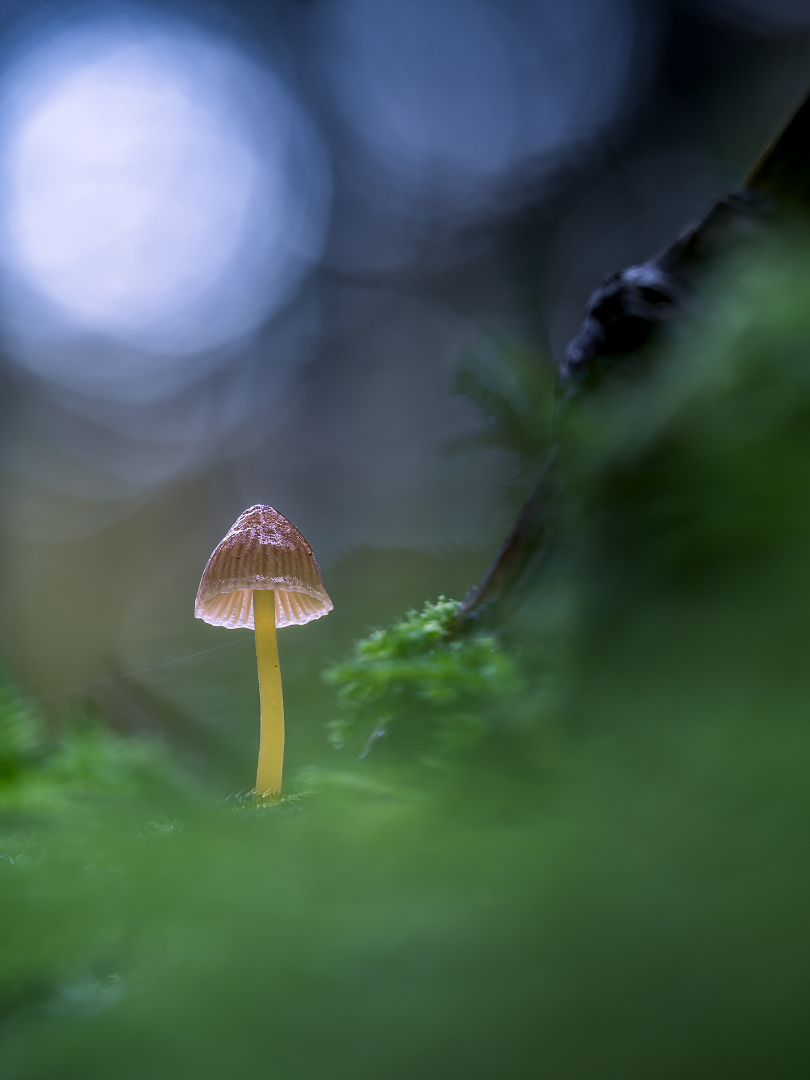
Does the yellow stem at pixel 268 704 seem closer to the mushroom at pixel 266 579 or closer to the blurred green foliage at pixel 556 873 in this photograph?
the mushroom at pixel 266 579

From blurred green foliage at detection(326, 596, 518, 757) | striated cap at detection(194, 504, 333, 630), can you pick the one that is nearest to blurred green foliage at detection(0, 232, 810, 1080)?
blurred green foliage at detection(326, 596, 518, 757)

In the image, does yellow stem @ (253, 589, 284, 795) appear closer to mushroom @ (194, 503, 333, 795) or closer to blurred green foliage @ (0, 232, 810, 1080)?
mushroom @ (194, 503, 333, 795)

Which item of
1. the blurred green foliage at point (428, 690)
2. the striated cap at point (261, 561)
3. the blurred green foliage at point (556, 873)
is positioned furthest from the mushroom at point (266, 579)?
the blurred green foliage at point (556, 873)

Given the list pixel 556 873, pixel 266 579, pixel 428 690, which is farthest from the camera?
pixel 266 579

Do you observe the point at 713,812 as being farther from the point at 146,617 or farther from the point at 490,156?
the point at 490,156

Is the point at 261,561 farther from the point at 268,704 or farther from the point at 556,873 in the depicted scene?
the point at 556,873

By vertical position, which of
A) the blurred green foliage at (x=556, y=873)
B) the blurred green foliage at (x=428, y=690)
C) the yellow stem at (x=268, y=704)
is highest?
the yellow stem at (x=268, y=704)

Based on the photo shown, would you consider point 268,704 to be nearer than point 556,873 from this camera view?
No

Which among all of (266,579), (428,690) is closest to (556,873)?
(428,690)
